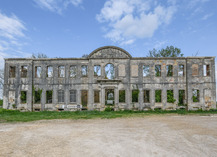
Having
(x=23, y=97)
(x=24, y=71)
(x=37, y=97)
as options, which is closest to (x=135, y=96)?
(x=37, y=97)

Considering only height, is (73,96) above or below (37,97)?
above

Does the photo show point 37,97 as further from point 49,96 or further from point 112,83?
point 112,83

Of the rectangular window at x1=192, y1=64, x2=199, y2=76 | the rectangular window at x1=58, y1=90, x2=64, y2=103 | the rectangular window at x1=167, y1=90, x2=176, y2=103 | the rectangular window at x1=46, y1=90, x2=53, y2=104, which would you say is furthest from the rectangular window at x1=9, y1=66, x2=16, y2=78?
the rectangular window at x1=192, y1=64, x2=199, y2=76

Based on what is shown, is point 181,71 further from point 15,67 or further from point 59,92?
point 15,67

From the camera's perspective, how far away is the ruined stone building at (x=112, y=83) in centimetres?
1952

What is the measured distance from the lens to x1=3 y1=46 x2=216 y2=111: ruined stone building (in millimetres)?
19516

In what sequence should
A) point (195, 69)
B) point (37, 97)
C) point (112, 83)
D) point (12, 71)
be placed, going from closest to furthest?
point (112, 83), point (195, 69), point (37, 97), point (12, 71)

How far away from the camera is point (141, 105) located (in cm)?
1945

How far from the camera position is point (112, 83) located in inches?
759

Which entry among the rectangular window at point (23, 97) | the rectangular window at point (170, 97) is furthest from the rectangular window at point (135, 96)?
the rectangular window at point (23, 97)

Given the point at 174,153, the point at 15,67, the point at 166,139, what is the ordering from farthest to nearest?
the point at 15,67 < the point at 166,139 < the point at 174,153

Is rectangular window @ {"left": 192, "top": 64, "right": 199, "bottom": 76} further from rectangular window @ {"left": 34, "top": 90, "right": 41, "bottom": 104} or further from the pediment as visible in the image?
rectangular window @ {"left": 34, "top": 90, "right": 41, "bottom": 104}

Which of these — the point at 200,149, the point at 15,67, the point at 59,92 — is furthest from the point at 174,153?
the point at 15,67

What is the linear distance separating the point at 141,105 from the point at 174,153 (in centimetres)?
1497
